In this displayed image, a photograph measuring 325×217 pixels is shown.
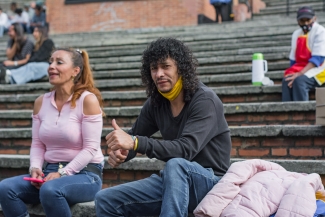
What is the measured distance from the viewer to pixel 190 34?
9719 mm

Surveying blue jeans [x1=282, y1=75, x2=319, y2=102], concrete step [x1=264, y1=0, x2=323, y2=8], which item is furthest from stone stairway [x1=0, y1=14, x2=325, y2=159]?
concrete step [x1=264, y1=0, x2=323, y2=8]

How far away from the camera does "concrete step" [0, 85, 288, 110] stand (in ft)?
19.5

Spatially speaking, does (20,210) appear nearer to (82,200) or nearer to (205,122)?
(82,200)

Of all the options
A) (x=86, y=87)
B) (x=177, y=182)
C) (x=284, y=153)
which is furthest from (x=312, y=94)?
(x=177, y=182)

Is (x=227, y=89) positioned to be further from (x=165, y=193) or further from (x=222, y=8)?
(x=222, y=8)

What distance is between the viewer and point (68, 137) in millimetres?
3900

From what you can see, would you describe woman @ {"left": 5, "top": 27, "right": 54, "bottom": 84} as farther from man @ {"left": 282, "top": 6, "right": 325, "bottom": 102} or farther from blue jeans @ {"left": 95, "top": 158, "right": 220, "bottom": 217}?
blue jeans @ {"left": 95, "top": 158, "right": 220, "bottom": 217}

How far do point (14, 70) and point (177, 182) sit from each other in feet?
18.0

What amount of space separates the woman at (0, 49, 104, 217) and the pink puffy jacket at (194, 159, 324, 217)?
1.06 m

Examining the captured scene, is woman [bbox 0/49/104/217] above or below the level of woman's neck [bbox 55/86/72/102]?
below

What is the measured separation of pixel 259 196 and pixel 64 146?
1544 millimetres

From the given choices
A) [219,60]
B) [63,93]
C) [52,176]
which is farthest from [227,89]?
[52,176]

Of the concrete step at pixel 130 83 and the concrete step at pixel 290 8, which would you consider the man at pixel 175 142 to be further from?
the concrete step at pixel 290 8

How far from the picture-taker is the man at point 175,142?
9.92ft
